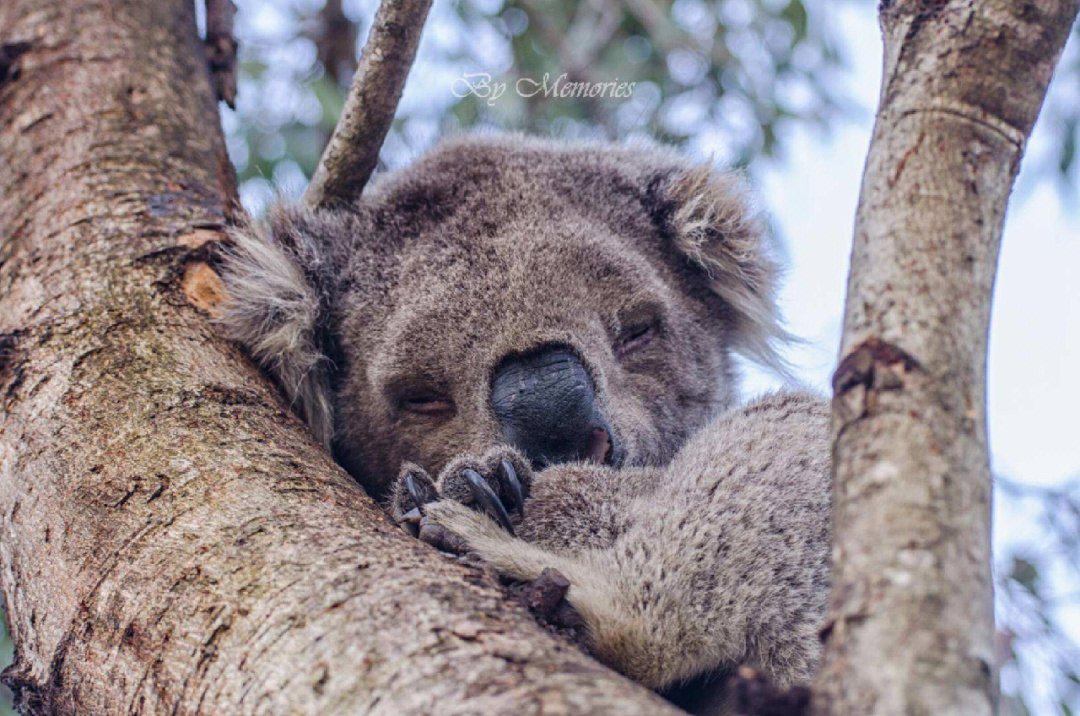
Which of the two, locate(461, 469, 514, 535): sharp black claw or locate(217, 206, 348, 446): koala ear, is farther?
locate(217, 206, 348, 446): koala ear

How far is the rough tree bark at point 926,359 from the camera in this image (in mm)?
996

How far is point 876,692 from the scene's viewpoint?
97 cm

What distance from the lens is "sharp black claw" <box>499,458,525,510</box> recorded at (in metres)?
2.18

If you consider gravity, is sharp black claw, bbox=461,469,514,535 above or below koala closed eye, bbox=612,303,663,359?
below

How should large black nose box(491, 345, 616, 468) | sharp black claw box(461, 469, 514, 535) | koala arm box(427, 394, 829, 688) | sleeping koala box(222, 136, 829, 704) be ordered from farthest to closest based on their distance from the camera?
large black nose box(491, 345, 616, 468) < sharp black claw box(461, 469, 514, 535) < sleeping koala box(222, 136, 829, 704) < koala arm box(427, 394, 829, 688)

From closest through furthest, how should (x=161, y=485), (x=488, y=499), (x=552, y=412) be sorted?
(x=161, y=485) → (x=488, y=499) → (x=552, y=412)

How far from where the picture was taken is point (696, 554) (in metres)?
1.93

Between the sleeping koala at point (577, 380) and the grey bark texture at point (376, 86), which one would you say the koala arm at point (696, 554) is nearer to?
the sleeping koala at point (577, 380)

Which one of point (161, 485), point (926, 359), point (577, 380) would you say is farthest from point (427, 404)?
point (926, 359)

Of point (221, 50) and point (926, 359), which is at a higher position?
point (221, 50)

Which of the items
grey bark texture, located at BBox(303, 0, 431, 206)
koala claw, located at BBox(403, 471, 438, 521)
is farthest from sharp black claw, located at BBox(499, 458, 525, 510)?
grey bark texture, located at BBox(303, 0, 431, 206)

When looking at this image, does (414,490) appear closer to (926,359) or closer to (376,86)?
(376,86)

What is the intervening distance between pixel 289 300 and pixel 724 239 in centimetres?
148

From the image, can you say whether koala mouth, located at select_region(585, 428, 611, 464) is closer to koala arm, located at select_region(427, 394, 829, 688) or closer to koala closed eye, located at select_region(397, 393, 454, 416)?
koala arm, located at select_region(427, 394, 829, 688)
